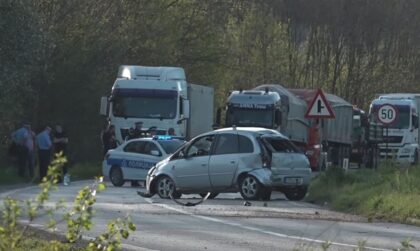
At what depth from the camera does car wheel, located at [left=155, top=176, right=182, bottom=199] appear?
2419 cm

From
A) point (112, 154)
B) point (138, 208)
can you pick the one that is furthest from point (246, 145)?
point (112, 154)

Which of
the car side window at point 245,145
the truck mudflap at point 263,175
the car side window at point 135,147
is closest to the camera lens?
the truck mudflap at point 263,175

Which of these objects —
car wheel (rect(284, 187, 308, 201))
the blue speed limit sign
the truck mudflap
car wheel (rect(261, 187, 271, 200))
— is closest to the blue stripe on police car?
car wheel (rect(284, 187, 308, 201))

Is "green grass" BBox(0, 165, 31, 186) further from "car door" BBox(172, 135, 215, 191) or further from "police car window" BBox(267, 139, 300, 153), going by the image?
"police car window" BBox(267, 139, 300, 153)

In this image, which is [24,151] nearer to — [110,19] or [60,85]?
[60,85]

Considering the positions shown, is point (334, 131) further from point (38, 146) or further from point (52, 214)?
point (52, 214)

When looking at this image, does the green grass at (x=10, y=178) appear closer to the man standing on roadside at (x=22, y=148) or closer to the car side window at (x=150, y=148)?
the man standing on roadside at (x=22, y=148)

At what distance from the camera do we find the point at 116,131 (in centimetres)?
3578

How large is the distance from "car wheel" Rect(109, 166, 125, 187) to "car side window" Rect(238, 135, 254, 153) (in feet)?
25.5

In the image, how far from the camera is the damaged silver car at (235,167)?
23.1 metres

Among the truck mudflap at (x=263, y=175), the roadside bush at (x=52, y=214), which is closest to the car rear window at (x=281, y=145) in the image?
the truck mudflap at (x=263, y=175)

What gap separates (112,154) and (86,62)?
1396 cm

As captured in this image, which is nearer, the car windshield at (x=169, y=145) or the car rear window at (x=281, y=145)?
the car rear window at (x=281, y=145)

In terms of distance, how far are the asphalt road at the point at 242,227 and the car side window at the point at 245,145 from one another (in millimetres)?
1118
